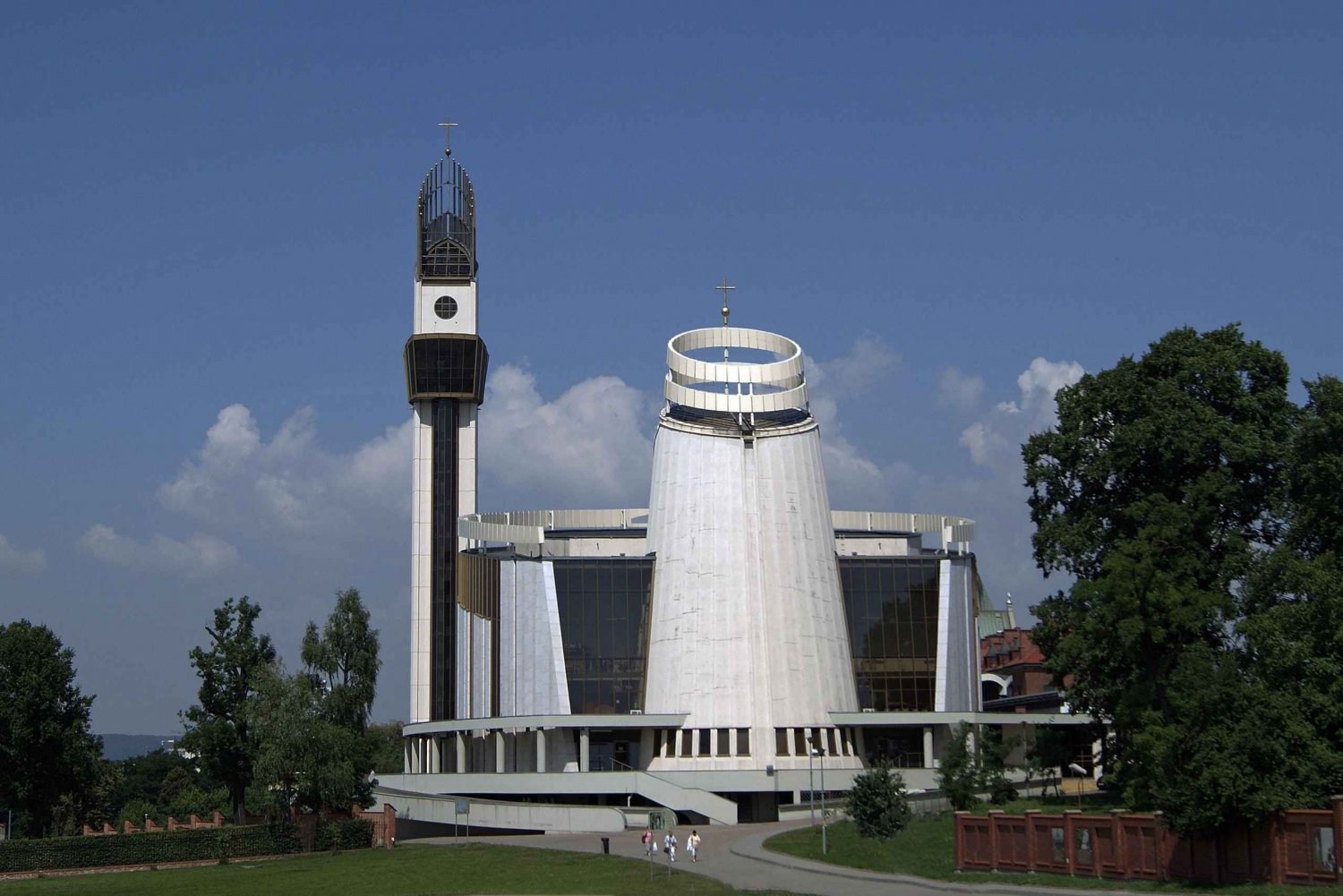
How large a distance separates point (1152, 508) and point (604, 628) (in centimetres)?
3231

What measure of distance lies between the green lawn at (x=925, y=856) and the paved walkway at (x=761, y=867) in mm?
699

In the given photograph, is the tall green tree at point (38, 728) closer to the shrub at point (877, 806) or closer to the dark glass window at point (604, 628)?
the dark glass window at point (604, 628)

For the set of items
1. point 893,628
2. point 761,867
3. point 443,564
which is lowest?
point 761,867

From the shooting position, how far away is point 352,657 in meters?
84.3

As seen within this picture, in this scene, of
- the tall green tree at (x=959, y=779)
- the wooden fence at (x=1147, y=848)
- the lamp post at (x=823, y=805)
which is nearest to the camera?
the wooden fence at (x=1147, y=848)

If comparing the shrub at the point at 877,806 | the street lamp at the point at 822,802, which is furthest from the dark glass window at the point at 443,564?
the shrub at the point at 877,806

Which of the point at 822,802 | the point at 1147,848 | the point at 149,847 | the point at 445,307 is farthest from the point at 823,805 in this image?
the point at 445,307

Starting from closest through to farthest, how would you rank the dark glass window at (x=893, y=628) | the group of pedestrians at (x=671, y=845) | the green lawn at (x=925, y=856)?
1. the green lawn at (x=925, y=856)
2. the group of pedestrians at (x=671, y=845)
3. the dark glass window at (x=893, y=628)

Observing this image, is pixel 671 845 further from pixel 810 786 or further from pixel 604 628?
pixel 604 628

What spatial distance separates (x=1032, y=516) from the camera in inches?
2415

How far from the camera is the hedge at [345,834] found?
59.8m

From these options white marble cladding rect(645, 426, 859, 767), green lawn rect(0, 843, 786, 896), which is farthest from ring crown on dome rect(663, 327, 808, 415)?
green lawn rect(0, 843, 786, 896)

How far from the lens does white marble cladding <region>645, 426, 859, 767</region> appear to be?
75812 millimetres

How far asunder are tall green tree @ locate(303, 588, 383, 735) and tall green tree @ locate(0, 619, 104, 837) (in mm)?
12989
